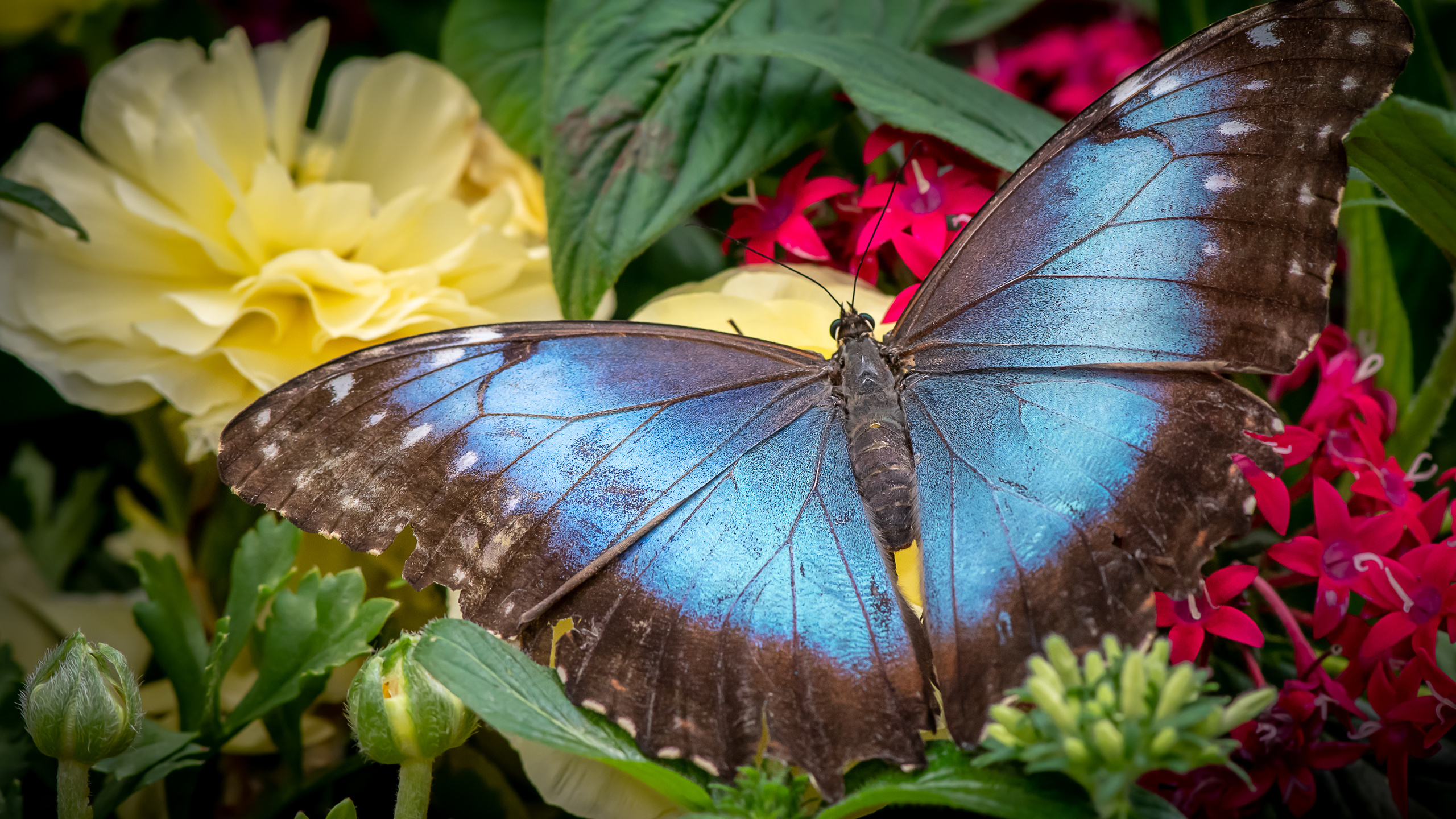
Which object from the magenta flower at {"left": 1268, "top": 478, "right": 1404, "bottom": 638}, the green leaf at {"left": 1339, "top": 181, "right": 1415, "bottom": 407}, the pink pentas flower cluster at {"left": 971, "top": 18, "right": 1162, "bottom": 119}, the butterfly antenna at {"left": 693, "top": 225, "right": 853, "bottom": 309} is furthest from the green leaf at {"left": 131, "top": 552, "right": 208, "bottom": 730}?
the pink pentas flower cluster at {"left": 971, "top": 18, "right": 1162, "bottom": 119}

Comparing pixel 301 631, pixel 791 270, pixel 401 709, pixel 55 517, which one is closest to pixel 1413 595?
pixel 791 270

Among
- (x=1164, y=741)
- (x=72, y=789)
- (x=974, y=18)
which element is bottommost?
(x=72, y=789)

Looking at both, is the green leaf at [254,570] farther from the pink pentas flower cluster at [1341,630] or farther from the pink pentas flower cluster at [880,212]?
the pink pentas flower cluster at [1341,630]

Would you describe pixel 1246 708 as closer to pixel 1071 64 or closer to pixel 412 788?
pixel 412 788

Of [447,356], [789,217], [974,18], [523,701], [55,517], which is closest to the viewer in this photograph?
[523,701]

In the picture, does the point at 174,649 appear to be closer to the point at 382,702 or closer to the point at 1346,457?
the point at 382,702

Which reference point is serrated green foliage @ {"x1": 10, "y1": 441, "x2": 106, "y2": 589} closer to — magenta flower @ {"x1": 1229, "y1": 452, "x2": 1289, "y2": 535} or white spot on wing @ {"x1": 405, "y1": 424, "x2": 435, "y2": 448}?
white spot on wing @ {"x1": 405, "y1": 424, "x2": 435, "y2": 448}
